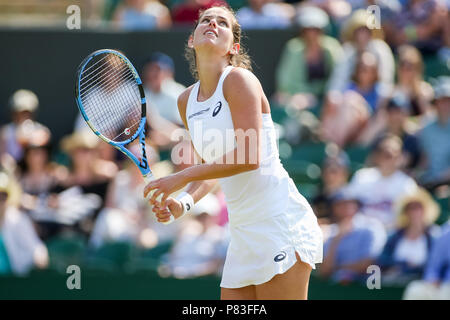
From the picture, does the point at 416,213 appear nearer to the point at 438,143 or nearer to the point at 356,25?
the point at 438,143

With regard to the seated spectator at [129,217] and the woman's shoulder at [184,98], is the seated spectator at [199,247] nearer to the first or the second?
the seated spectator at [129,217]

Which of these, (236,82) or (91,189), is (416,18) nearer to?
(91,189)

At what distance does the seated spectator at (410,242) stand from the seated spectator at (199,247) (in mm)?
1199

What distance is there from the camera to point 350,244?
6.11 meters

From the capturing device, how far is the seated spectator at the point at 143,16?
8.49 meters

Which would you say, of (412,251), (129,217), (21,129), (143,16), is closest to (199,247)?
(129,217)

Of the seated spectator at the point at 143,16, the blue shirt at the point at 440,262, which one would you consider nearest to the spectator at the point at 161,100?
the seated spectator at the point at 143,16

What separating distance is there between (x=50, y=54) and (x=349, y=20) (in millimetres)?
2972

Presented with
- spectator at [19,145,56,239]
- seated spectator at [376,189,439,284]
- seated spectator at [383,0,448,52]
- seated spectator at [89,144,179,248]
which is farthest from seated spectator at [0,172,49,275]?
seated spectator at [383,0,448,52]

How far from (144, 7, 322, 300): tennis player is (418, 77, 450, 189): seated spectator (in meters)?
3.16

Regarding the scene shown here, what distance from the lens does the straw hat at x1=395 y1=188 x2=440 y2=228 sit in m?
6.14
